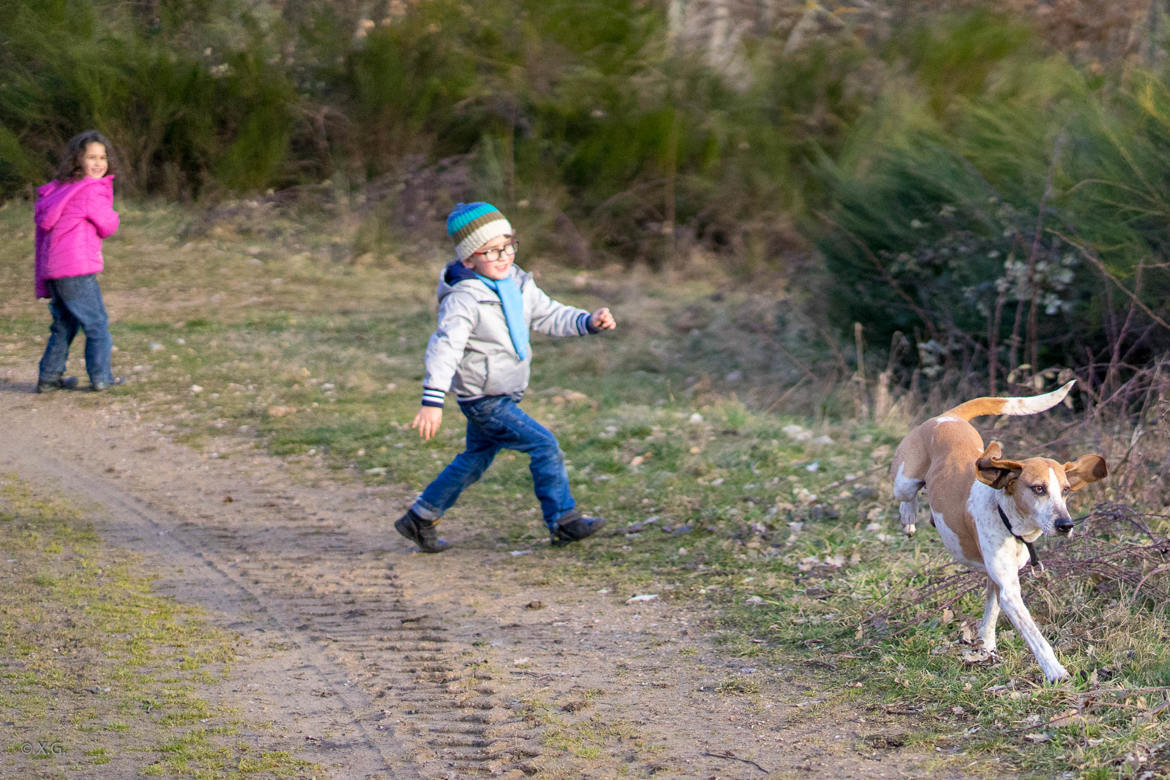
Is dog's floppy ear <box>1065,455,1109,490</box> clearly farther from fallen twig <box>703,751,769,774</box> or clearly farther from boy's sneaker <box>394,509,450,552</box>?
boy's sneaker <box>394,509,450,552</box>

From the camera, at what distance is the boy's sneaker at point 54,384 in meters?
8.62

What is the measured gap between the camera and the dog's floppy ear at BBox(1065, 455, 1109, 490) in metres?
3.49

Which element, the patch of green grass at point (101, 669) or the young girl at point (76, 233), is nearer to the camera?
the patch of green grass at point (101, 669)

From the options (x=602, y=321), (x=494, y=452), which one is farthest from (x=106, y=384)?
(x=602, y=321)

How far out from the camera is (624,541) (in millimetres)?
6004

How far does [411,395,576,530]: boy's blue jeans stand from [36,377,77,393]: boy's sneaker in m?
4.16

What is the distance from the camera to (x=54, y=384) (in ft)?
28.5

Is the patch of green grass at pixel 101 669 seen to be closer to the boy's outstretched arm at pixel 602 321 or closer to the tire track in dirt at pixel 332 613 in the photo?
the tire track in dirt at pixel 332 613

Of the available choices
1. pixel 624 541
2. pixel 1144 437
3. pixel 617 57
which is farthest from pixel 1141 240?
pixel 617 57

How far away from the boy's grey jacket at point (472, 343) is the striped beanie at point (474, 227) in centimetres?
16

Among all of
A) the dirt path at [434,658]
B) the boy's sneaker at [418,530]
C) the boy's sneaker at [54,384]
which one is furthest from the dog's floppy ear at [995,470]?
the boy's sneaker at [54,384]

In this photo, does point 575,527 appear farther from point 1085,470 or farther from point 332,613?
point 1085,470

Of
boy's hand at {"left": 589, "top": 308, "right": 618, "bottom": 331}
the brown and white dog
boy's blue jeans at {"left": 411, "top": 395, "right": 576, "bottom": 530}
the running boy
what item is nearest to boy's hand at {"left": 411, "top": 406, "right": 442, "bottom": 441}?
the running boy

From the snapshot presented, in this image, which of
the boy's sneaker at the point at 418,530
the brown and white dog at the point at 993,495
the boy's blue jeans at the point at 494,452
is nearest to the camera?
the brown and white dog at the point at 993,495
